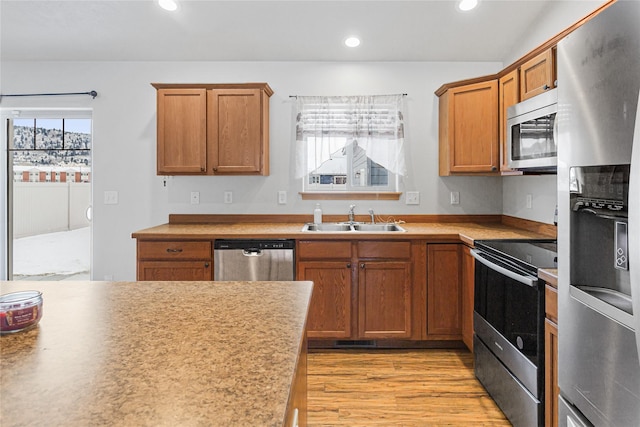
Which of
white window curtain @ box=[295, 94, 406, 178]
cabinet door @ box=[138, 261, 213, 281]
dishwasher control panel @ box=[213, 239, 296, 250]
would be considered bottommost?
cabinet door @ box=[138, 261, 213, 281]

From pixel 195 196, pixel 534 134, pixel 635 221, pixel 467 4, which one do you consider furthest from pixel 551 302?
pixel 195 196

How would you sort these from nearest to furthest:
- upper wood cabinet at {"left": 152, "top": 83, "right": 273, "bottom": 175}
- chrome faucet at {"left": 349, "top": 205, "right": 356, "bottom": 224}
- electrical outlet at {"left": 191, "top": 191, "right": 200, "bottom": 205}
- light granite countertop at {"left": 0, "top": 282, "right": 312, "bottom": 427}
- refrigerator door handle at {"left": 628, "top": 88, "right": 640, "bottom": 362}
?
light granite countertop at {"left": 0, "top": 282, "right": 312, "bottom": 427} → refrigerator door handle at {"left": 628, "top": 88, "right": 640, "bottom": 362} → upper wood cabinet at {"left": 152, "top": 83, "right": 273, "bottom": 175} → chrome faucet at {"left": 349, "top": 205, "right": 356, "bottom": 224} → electrical outlet at {"left": 191, "top": 191, "right": 200, "bottom": 205}

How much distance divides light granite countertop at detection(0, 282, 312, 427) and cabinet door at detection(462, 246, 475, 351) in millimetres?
1801

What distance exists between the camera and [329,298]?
9.46 ft

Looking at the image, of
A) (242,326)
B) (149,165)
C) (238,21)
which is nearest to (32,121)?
(149,165)

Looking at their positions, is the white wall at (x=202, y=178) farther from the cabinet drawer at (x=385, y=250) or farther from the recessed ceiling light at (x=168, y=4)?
the cabinet drawer at (x=385, y=250)

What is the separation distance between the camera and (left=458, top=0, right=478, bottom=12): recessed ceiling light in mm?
2822

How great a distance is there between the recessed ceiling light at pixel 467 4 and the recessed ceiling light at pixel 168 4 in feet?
6.94

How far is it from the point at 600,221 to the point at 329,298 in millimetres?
1912

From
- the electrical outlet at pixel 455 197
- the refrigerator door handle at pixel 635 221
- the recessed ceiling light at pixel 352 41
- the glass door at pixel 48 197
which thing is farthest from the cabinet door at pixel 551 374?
the glass door at pixel 48 197

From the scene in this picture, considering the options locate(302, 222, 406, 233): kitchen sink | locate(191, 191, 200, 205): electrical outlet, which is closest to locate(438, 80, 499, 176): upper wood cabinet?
locate(302, 222, 406, 233): kitchen sink

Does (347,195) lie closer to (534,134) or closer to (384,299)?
(384,299)

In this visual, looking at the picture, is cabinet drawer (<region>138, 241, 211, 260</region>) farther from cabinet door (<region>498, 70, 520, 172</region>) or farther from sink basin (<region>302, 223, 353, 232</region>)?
cabinet door (<region>498, 70, 520, 172</region>)

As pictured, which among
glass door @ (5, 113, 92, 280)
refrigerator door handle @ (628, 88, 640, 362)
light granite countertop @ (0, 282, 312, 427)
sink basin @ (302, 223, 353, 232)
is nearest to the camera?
light granite countertop @ (0, 282, 312, 427)
